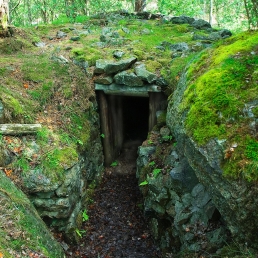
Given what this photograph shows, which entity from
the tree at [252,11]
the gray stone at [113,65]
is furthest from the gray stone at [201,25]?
the tree at [252,11]

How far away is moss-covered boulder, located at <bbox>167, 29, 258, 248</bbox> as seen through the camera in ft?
13.3

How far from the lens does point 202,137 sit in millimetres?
4750

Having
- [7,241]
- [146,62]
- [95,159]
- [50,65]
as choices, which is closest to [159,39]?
[146,62]

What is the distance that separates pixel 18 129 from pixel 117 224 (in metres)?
3.62

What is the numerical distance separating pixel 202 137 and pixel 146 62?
5195 millimetres

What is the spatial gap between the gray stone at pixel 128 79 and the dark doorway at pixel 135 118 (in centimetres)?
359

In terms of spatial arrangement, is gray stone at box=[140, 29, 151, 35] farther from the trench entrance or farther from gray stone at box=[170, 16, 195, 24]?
the trench entrance

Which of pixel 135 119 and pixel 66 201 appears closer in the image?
pixel 66 201

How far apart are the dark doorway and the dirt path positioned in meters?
2.82

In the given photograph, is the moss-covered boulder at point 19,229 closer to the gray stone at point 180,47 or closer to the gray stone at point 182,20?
the gray stone at point 180,47

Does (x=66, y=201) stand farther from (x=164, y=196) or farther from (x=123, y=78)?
(x=123, y=78)

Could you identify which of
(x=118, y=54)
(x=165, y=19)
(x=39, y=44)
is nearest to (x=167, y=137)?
(x=118, y=54)

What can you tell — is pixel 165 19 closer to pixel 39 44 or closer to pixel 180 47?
pixel 180 47

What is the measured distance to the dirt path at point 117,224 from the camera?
6676 millimetres
